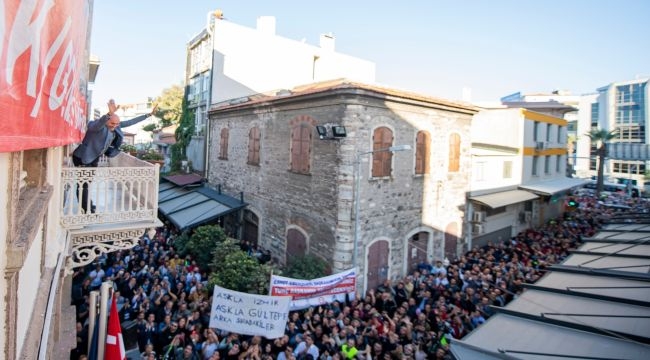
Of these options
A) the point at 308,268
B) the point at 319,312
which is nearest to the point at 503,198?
the point at 308,268

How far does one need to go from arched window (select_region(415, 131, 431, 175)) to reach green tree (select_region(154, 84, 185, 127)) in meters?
18.8

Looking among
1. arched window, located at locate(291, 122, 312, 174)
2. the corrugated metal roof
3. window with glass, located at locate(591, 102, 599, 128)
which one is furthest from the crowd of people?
window with glass, located at locate(591, 102, 599, 128)

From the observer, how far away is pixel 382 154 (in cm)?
1300

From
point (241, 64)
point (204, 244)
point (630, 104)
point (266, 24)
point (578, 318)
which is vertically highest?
point (630, 104)

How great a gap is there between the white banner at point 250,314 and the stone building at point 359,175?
12.6ft

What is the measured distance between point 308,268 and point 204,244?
4497 millimetres

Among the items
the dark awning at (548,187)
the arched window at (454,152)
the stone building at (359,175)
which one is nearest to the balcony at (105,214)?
the stone building at (359,175)

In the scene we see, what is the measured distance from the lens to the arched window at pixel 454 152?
51.2 ft

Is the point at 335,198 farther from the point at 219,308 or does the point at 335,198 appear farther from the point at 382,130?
the point at 219,308

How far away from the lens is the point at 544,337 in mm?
6523

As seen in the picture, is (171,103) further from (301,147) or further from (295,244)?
(295,244)

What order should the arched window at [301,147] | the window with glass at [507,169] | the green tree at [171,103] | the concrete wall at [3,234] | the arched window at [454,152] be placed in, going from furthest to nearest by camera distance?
the green tree at [171,103] → the window with glass at [507,169] → the arched window at [454,152] → the arched window at [301,147] → the concrete wall at [3,234]

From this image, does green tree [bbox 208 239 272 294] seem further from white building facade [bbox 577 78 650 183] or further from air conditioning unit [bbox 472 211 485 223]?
white building facade [bbox 577 78 650 183]

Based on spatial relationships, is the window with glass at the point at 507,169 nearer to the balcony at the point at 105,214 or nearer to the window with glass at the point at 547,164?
the window with glass at the point at 547,164
